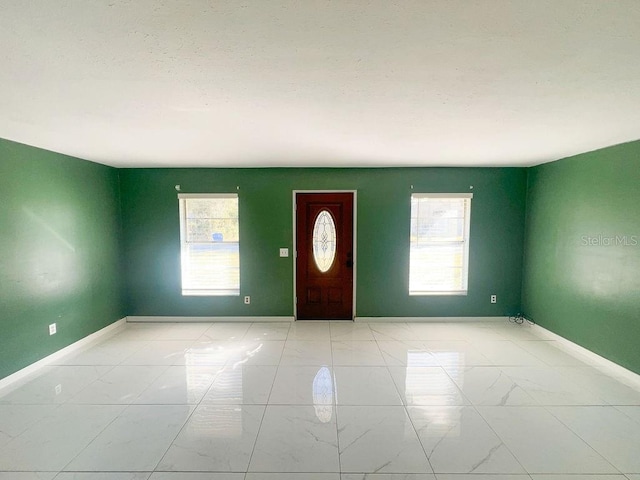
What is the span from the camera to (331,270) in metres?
4.61

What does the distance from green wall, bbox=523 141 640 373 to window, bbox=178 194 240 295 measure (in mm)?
4261

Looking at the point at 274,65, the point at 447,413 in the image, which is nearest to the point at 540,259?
Answer: the point at 447,413

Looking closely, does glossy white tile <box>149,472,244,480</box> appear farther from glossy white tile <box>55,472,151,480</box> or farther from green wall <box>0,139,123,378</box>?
green wall <box>0,139,123,378</box>

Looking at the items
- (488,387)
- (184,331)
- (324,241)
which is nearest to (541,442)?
(488,387)

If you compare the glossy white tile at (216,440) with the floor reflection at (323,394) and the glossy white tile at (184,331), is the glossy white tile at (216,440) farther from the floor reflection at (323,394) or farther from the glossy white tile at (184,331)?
the glossy white tile at (184,331)

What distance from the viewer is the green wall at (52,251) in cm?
290

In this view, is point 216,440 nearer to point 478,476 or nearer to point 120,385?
point 120,385

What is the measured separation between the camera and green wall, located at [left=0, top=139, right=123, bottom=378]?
290 cm

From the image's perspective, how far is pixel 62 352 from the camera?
137 inches

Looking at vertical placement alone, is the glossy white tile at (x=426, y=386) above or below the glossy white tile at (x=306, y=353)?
below

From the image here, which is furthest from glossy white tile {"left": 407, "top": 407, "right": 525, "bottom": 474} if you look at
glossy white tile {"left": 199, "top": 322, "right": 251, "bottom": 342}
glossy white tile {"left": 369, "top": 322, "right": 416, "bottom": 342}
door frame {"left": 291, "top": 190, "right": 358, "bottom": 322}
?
glossy white tile {"left": 199, "top": 322, "right": 251, "bottom": 342}

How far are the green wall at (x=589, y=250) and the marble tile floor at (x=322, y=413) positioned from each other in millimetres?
409

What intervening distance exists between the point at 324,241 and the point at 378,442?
2856mm

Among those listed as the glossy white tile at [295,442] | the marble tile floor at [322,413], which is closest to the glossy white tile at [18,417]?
the marble tile floor at [322,413]
